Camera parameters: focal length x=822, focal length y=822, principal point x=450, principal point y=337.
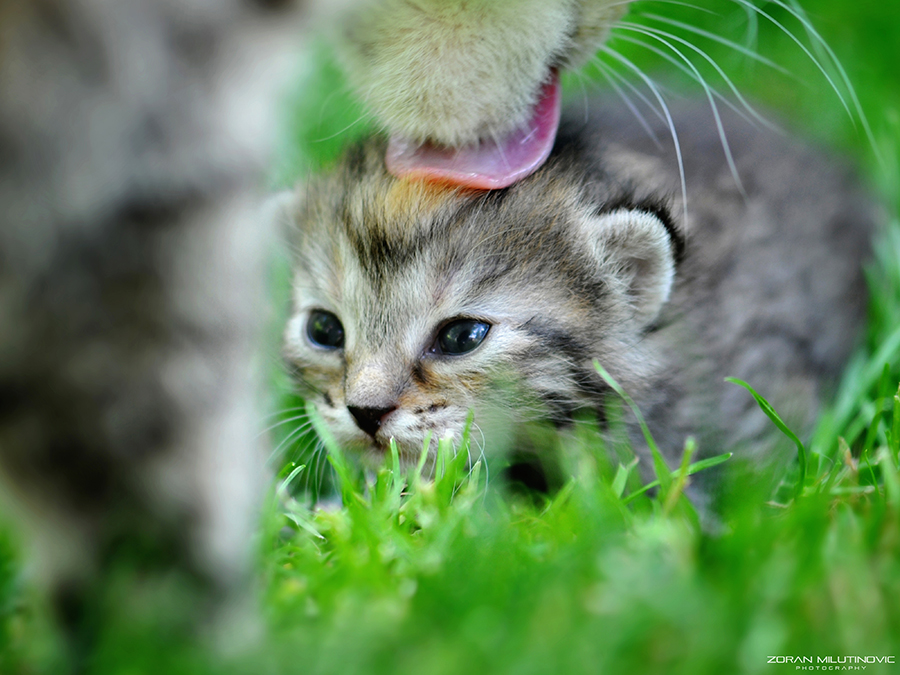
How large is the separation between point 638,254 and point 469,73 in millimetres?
648

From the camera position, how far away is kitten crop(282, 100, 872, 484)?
213 centimetres

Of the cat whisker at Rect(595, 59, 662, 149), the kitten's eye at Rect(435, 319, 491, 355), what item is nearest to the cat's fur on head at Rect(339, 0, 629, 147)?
the cat whisker at Rect(595, 59, 662, 149)

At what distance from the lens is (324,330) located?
94.2 inches

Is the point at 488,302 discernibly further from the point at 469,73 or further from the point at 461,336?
the point at 469,73

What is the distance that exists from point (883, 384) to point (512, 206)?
113 centimetres

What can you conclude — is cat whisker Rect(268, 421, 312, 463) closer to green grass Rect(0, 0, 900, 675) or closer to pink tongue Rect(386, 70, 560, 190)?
green grass Rect(0, 0, 900, 675)

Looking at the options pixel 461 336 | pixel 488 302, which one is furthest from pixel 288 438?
pixel 488 302

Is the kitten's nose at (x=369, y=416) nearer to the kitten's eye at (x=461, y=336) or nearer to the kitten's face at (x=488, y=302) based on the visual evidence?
the kitten's face at (x=488, y=302)

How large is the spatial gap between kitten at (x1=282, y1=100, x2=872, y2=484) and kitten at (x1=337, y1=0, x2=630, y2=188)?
0.31 feet

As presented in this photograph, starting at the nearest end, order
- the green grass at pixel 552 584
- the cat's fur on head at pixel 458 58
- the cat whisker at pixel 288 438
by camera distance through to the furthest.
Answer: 1. the green grass at pixel 552 584
2. the cat's fur on head at pixel 458 58
3. the cat whisker at pixel 288 438

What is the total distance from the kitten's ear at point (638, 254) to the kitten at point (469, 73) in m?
0.28

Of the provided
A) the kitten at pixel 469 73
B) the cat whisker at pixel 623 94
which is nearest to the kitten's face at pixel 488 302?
the kitten at pixel 469 73

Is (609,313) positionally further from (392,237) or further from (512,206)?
(392,237)

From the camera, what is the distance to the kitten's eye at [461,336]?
2.18 m
